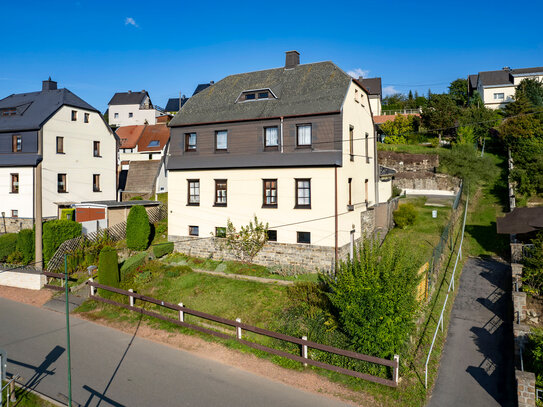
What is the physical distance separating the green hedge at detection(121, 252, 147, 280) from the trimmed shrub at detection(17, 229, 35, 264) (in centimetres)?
694

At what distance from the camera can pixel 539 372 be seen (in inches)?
431

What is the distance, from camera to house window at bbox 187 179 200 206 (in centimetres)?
2231

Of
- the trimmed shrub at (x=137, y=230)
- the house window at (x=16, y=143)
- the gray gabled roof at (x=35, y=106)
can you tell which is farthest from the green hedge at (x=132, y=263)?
the house window at (x=16, y=143)

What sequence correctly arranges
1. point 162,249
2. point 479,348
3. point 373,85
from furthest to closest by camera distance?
1. point 373,85
2. point 162,249
3. point 479,348

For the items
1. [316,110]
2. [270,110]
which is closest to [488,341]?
[316,110]

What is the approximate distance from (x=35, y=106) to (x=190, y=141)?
60.4 ft

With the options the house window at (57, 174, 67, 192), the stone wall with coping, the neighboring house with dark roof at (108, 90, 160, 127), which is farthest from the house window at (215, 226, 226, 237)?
the neighboring house with dark roof at (108, 90, 160, 127)

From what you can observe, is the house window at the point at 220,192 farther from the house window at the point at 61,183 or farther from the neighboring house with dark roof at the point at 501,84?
the neighboring house with dark roof at the point at 501,84

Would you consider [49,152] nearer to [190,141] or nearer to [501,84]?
[190,141]

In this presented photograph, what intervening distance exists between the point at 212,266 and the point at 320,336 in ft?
29.4

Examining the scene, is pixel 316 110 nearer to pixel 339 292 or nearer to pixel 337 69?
pixel 337 69

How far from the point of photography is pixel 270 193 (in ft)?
66.5

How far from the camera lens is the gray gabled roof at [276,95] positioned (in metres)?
19.8

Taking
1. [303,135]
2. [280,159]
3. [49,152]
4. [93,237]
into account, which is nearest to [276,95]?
[303,135]
